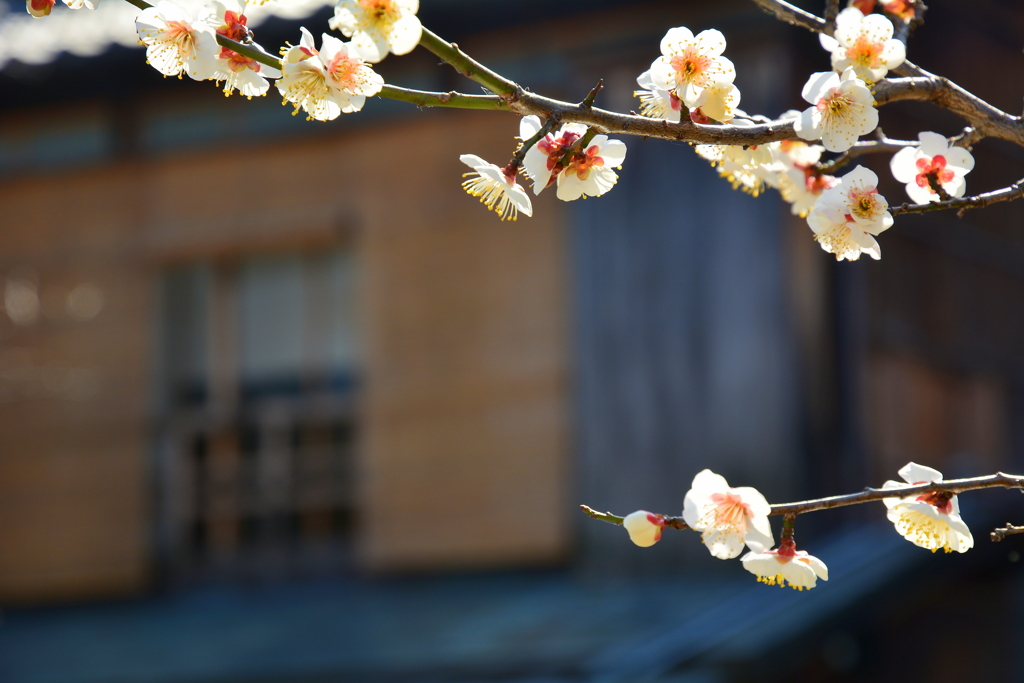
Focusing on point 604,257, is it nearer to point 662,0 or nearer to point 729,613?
point 662,0

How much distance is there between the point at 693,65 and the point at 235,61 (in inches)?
20.3

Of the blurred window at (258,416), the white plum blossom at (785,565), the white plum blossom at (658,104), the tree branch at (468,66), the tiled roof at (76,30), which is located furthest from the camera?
the blurred window at (258,416)

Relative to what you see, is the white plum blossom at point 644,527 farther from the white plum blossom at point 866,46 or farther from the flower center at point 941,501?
the white plum blossom at point 866,46

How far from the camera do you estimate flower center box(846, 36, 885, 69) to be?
4.02 ft

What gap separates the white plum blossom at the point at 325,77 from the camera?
46.8 inches

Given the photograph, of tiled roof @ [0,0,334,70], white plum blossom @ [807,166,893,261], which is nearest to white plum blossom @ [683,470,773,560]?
white plum blossom @ [807,166,893,261]

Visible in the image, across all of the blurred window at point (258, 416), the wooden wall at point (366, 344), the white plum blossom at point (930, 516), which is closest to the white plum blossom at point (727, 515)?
the white plum blossom at point (930, 516)

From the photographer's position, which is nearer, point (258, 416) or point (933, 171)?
point (933, 171)

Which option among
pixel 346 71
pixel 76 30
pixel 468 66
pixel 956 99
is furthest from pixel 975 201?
pixel 76 30

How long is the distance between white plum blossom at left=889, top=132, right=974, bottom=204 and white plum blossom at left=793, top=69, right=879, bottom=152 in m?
0.16

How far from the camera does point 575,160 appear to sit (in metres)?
1.31

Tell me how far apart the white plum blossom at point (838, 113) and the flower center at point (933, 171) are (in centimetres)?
19

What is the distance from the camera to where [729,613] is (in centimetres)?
388

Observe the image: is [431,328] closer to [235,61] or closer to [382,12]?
[235,61]
